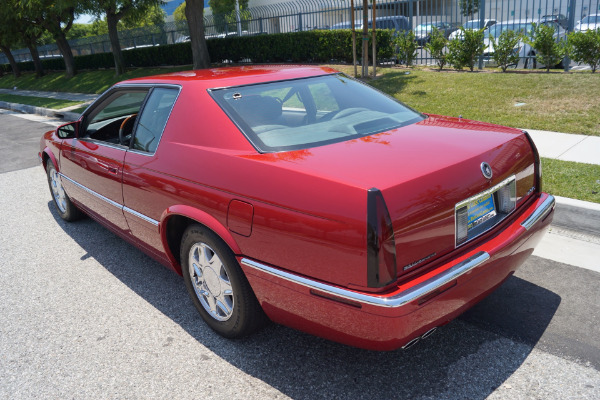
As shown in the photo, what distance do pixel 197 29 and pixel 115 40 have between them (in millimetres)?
7252

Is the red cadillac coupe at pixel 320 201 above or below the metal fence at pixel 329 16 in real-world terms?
below

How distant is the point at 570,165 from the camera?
5691 millimetres

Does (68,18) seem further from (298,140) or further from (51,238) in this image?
(298,140)

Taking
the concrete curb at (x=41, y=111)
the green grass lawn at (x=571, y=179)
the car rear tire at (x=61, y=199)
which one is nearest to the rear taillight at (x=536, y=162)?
the green grass lawn at (x=571, y=179)

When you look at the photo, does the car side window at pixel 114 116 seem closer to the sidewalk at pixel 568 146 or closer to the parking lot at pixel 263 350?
the parking lot at pixel 263 350

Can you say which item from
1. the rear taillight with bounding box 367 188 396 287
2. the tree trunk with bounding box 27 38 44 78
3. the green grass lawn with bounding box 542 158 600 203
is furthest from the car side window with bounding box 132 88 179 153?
the tree trunk with bounding box 27 38 44 78

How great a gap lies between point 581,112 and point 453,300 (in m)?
7.16

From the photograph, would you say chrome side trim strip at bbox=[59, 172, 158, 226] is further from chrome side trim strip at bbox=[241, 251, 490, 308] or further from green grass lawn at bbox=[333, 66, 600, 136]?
green grass lawn at bbox=[333, 66, 600, 136]

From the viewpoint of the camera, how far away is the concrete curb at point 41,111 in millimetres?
13552

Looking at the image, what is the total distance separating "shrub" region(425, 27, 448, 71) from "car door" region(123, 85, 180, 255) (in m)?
10.9

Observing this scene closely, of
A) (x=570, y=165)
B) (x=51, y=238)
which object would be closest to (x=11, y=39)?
(x=51, y=238)

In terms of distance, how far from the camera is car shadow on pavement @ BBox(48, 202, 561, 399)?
8.55 ft

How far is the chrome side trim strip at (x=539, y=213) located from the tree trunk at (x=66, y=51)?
26.8 metres

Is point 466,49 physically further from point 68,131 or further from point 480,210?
point 480,210
